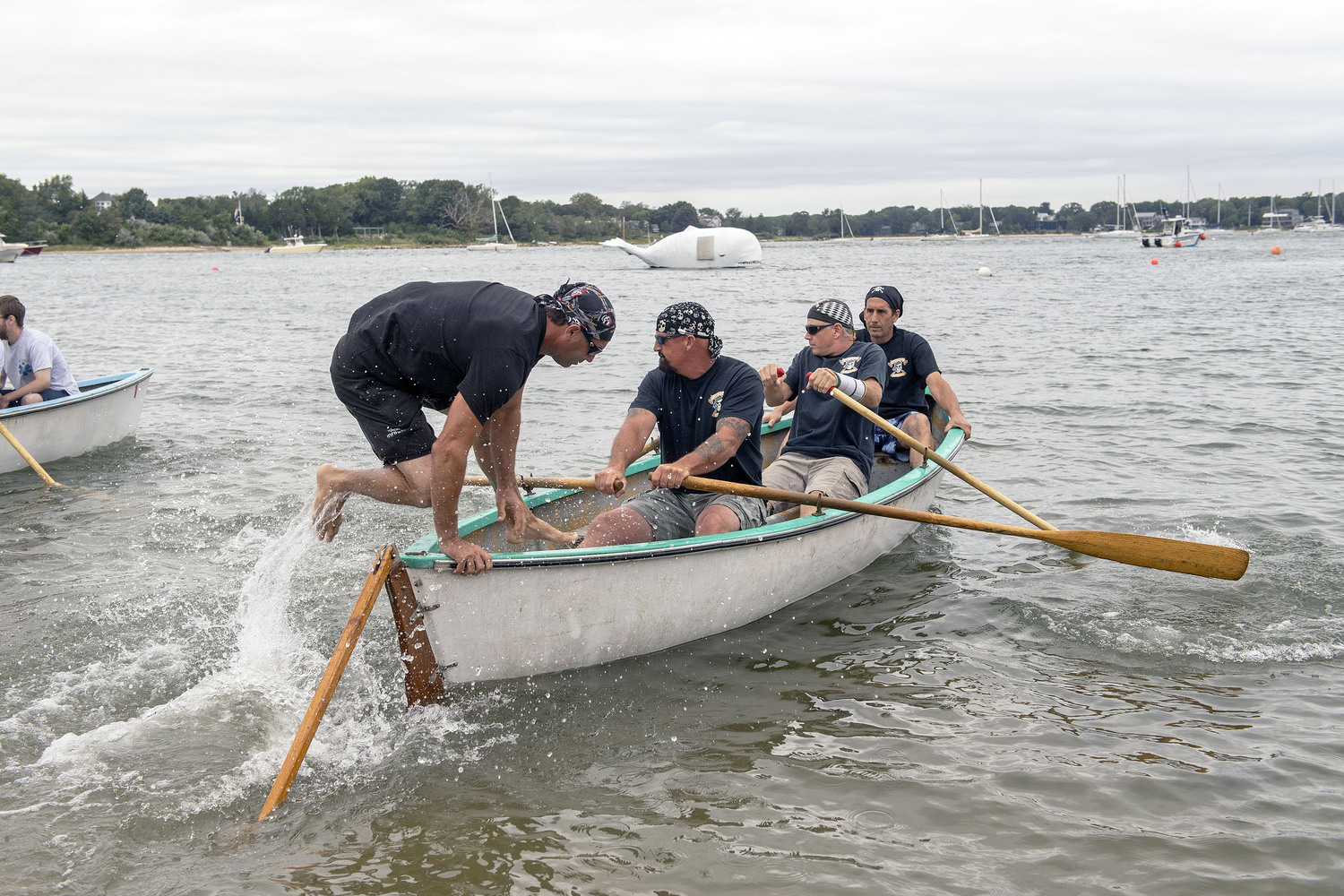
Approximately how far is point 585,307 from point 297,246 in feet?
378

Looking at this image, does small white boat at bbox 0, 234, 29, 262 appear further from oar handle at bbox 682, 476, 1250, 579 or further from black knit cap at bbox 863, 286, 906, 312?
oar handle at bbox 682, 476, 1250, 579

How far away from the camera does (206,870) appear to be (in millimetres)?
3629

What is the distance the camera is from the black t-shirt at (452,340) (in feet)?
13.4

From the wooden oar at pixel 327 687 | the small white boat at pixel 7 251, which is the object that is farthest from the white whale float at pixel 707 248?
the wooden oar at pixel 327 687

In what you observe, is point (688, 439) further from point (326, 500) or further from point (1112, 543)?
point (1112, 543)

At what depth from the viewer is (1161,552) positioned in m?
5.95

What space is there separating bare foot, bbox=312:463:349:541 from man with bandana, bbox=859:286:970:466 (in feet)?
14.3

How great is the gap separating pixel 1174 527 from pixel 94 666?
24.5ft

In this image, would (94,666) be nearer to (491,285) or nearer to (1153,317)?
(491,285)

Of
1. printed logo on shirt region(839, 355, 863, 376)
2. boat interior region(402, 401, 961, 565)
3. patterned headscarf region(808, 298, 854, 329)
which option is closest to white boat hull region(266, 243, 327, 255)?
boat interior region(402, 401, 961, 565)

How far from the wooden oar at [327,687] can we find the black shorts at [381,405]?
868mm

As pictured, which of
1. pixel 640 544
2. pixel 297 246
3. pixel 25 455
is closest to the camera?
pixel 640 544

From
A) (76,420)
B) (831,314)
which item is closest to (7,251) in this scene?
(76,420)

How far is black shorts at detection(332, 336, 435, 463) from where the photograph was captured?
4.80 m
